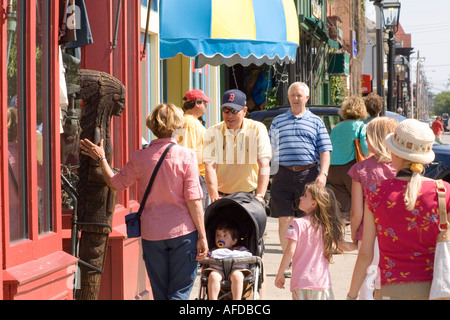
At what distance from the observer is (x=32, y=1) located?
18.1 feet

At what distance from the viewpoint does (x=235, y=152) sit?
8.27 m

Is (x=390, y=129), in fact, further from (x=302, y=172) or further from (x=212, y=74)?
(x=212, y=74)

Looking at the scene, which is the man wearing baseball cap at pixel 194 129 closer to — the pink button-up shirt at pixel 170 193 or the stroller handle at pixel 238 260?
the stroller handle at pixel 238 260

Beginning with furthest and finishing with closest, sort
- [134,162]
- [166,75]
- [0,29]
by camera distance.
→ [166,75] → [134,162] → [0,29]

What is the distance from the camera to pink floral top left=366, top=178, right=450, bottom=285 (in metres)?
4.46

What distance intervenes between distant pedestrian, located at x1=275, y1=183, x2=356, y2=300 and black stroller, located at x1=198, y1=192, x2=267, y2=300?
580 millimetres

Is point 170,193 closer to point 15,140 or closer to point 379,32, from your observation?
point 15,140

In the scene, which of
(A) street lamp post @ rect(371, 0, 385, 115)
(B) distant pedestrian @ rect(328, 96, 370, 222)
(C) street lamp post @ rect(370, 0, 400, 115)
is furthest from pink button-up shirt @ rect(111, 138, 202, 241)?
(C) street lamp post @ rect(370, 0, 400, 115)

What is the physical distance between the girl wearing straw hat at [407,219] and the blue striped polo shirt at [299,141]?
4.66 meters

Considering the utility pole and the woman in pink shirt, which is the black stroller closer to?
the woman in pink shirt

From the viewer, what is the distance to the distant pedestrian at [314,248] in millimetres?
6238

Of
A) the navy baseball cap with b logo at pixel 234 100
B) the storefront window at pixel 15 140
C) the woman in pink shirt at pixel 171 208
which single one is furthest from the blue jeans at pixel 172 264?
the navy baseball cap with b logo at pixel 234 100

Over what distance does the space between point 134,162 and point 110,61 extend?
6.75ft
